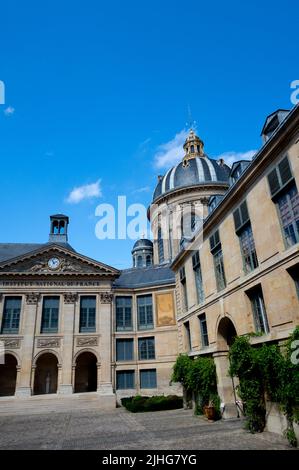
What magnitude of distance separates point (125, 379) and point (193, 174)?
25.9 metres

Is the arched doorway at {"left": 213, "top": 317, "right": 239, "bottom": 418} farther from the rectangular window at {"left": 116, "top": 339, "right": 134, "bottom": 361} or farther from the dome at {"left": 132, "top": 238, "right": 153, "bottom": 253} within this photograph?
the dome at {"left": 132, "top": 238, "right": 153, "bottom": 253}

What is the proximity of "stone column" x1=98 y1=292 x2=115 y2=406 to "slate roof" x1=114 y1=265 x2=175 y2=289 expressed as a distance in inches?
81.7

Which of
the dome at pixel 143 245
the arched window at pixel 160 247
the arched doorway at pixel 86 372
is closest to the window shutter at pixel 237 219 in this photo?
the arched doorway at pixel 86 372

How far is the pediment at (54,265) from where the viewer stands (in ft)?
84.2

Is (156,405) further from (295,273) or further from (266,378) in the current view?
(295,273)

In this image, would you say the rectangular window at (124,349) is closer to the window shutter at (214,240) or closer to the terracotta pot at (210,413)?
the terracotta pot at (210,413)

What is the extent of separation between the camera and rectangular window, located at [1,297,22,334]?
80.2 ft

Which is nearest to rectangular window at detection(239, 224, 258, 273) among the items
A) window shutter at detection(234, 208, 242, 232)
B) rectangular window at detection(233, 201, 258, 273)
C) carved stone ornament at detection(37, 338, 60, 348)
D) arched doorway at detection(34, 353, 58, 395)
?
rectangular window at detection(233, 201, 258, 273)

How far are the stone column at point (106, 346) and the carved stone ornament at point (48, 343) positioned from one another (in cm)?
349

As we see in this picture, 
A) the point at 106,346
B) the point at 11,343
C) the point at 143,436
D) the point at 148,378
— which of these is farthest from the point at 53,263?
the point at 143,436

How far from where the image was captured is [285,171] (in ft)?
31.3

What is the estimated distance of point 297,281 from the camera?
9.05m

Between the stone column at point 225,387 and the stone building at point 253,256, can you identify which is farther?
the stone column at point 225,387
